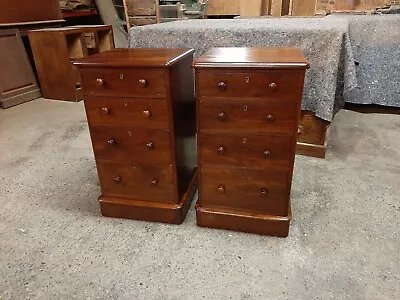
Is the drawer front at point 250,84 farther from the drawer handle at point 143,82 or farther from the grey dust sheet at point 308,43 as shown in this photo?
the grey dust sheet at point 308,43

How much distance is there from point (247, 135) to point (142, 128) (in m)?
0.39

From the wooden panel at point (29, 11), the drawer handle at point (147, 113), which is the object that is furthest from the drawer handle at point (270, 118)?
the wooden panel at point (29, 11)

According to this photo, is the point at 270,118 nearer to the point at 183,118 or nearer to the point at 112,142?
the point at 183,118

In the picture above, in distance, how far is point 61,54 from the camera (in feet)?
9.29

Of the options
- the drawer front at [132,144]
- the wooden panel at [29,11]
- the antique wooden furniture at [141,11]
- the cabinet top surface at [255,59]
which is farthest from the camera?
the antique wooden furniture at [141,11]

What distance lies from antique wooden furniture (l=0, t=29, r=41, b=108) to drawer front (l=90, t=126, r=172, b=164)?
7.18 feet

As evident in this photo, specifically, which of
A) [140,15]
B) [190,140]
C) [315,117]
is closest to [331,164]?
[315,117]

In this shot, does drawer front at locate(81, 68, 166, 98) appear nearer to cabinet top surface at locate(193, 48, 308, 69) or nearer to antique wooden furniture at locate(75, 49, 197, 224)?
antique wooden furniture at locate(75, 49, 197, 224)

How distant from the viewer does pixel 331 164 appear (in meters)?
1.72

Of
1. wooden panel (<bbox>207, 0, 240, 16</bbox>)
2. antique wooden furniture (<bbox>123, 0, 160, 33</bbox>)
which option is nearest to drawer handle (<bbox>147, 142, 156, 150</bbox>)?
antique wooden furniture (<bbox>123, 0, 160, 33</bbox>)

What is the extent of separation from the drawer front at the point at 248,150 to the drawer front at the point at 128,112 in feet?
0.56

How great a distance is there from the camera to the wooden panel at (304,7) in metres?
3.10

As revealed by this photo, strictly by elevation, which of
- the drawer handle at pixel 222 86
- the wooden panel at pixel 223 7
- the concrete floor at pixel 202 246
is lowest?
the concrete floor at pixel 202 246

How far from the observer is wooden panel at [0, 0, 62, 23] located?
2913mm
